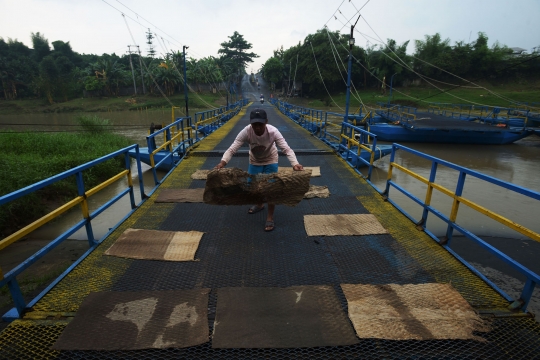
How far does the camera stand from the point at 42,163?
9.27 meters

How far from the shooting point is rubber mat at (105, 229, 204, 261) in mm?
3232

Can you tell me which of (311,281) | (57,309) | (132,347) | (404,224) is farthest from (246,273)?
(404,224)

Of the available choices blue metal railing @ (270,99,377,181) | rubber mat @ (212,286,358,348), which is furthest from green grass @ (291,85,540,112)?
rubber mat @ (212,286,358,348)

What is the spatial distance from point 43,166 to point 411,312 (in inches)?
422

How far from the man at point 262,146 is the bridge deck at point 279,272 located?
0.62 meters

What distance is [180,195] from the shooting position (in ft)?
16.8

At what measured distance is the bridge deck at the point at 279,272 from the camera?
2.07m

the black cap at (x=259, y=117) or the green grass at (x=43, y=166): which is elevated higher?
the black cap at (x=259, y=117)

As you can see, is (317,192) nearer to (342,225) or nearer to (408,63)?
(342,225)

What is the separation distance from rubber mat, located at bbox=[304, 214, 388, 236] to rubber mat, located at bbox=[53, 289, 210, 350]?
179 centimetres

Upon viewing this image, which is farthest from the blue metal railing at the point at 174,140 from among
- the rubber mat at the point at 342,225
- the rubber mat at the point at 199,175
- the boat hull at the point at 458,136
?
the boat hull at the point at 458,136

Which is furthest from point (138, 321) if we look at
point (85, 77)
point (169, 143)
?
point (85, 77)

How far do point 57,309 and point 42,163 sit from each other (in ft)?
29.2

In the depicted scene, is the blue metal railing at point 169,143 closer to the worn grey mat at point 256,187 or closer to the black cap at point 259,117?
the worn grey mat at point 256,187
